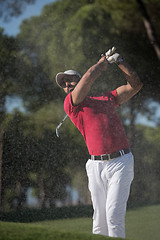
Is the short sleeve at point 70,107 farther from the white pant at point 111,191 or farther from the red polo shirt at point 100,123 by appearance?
the white pant at point 111,191

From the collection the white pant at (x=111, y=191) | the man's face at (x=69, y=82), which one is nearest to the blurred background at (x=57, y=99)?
the man's face at (x=69, y=82)

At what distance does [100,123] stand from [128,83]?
0.31 m

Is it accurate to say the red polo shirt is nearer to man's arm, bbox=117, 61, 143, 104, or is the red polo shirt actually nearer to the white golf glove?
man's arm, bbox=117, 61, 143, 104

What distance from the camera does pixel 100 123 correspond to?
1.99 m

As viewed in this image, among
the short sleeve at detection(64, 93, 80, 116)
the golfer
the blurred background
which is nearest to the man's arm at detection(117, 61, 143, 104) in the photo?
the golfer

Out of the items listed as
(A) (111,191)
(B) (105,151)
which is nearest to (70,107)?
(B) (105,151)

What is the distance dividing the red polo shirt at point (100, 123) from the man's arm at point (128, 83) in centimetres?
5

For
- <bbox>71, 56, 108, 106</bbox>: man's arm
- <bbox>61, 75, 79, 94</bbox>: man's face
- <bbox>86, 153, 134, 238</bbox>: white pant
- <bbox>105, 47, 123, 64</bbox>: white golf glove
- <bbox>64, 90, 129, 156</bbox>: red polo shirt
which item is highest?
<bbox>105, 47, 123, 64</bbox>: white golf glove

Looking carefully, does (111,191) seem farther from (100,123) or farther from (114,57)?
(114,57)

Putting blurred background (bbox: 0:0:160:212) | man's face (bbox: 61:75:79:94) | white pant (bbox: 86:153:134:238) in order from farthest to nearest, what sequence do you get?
blurred background (bbox: 0:0:160:212) → man's face (bbox: 61:75:79:94) → white pant (bbox: 86:153:134:238)

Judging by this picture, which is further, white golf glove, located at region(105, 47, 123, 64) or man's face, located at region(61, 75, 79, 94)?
man's face, located at region(61, 75, 79, 94)

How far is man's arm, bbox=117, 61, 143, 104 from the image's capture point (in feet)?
6.79

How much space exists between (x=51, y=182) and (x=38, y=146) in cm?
52

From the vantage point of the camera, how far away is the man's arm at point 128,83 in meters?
2.07
